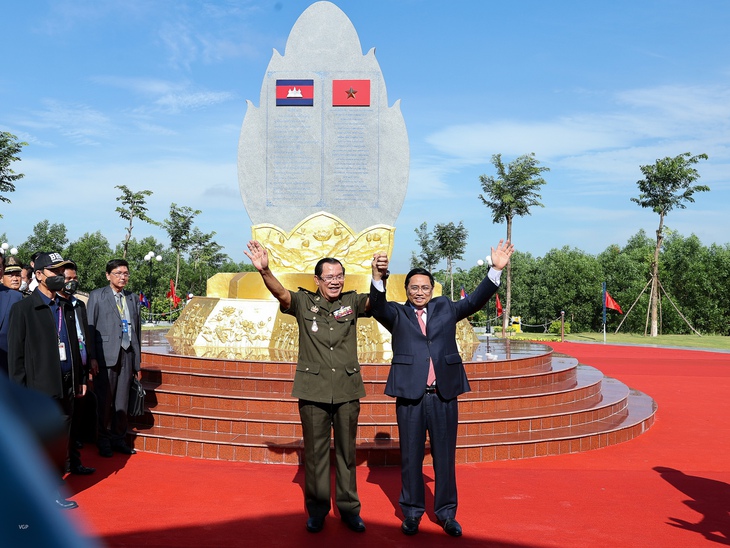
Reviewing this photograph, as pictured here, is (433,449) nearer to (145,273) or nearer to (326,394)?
(326,394)

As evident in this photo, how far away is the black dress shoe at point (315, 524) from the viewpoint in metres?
3.35

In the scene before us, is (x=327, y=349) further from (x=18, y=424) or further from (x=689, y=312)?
(x=689, y=312)

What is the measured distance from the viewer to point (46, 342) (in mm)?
3777

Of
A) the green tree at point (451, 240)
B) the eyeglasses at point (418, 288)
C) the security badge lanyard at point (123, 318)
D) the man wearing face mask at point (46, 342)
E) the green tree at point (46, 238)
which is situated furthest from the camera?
the green tree at point (46, 238)

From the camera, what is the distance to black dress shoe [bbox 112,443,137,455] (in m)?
4.92

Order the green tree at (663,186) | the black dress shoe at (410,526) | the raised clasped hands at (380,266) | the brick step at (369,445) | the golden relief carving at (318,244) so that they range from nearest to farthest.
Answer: the raised clasped hands at (380,266), the black dress shoe at (410,526), the brick step at (369,445), the golden relief carving at (318,244), the green tree at (663,186)

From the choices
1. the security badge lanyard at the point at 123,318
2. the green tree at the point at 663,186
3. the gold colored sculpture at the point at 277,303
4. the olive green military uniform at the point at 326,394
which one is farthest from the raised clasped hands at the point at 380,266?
the green tree at the point at 663,186

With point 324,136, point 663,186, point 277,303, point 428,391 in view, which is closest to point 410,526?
point 428,391

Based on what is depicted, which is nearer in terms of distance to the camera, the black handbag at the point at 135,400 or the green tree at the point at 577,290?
the black handbag at the point at 135,400

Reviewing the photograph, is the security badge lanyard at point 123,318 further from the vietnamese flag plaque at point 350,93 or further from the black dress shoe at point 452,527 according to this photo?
the vietnamese flag plaque at point 350,93

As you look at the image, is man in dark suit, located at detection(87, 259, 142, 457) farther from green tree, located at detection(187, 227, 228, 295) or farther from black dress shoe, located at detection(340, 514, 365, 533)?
green tree, located at detection(187, 227, 228, 295)

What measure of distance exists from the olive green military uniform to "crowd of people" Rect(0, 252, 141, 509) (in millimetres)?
1187

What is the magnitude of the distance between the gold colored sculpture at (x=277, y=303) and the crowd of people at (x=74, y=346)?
1.96m

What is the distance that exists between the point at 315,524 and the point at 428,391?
0.92 meters
